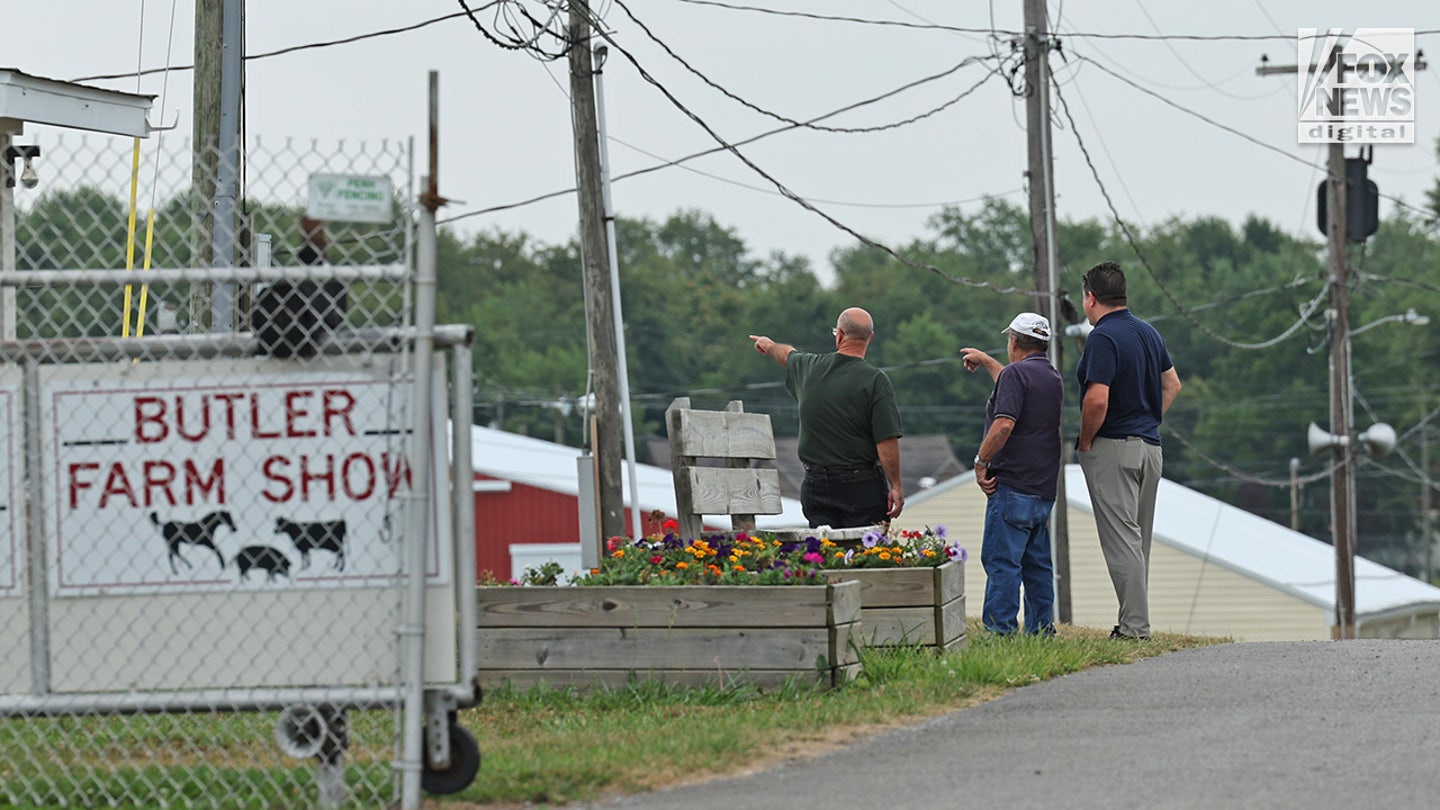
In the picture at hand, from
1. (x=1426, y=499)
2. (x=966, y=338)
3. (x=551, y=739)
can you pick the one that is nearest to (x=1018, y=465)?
(x=551, y=739)

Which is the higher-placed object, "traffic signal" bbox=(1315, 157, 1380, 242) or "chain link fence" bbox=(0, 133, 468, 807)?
"traffic signal" bbox=(1315, 157, 1380, 242)

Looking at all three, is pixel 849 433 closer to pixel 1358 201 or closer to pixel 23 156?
pixel 23 156

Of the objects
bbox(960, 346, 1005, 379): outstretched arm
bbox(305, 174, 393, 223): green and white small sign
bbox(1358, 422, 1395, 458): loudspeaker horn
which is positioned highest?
bbox(305, 174, 393, 223): green and white small sign

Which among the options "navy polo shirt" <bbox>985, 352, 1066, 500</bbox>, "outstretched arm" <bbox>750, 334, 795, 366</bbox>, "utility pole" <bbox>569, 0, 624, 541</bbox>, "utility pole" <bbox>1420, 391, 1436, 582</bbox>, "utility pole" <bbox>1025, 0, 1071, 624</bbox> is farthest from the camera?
"utility pole" <bbox>1420, 391, 1436, 582</bbox>

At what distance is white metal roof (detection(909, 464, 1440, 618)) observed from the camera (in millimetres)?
34562

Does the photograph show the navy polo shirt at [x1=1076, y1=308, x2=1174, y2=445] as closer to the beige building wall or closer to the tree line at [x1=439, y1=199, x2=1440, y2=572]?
the beige building wall

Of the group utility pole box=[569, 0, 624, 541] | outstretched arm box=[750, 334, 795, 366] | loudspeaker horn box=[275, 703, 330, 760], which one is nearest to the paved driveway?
loudspeaker horn box=[275, 703, 330, 760]

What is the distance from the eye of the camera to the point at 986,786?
19.4 ft

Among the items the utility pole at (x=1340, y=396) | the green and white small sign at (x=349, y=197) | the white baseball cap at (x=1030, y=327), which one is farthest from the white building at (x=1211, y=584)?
the green and white small sign at (x=349, y=197)

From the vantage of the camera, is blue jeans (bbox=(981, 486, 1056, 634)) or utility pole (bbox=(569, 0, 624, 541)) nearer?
blue jeans (bbox=(981, 486, 1056, 634))

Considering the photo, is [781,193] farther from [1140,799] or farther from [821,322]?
[821,322]

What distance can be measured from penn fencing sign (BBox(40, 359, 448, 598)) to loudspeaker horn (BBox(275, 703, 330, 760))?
18.0 inches

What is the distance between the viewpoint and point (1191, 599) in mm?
35406

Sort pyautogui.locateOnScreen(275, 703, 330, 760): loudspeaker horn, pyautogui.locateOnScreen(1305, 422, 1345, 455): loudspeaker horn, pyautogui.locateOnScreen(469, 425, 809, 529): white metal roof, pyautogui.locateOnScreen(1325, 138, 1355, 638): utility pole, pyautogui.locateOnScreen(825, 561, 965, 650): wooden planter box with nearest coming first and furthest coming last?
1. pyautogui.locateOnScreen(275, 703, 330, 760): loudspeaker horn
2. pyautogui.locateOnScreen(825, 561, 965, 650): wooden planter box
3. pyautogui.locateOnScreen(1305, 422, 1345, 455): loudspeaker horn
4. pyautogui.locateOnScreen(1325, 138, 1355, 638): utility pole
5. pyautogui.locateOnScreen(469, 425, 809, 529): white metal roof
